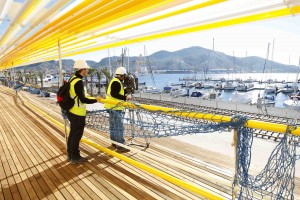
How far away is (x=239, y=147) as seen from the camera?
2.03 meters

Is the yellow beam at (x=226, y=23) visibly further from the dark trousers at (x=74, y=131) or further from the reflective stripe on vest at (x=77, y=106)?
the dark trousers at (x=74, y=131)

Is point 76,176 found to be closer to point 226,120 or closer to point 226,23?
point 226,120

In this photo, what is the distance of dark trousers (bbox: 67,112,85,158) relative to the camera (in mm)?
3516

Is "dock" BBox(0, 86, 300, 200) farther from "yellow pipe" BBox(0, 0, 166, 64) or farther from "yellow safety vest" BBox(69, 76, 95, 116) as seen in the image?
"yellow pipe" BBox(0, 0, 166, 64)

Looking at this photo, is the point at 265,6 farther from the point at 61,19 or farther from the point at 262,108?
the point at 262,108

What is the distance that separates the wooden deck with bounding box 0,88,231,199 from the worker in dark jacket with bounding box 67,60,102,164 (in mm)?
227

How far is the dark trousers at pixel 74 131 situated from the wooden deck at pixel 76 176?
0.23 meters

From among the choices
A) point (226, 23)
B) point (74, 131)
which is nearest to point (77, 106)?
point (74, 131)

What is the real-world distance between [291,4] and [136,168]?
9.32ft

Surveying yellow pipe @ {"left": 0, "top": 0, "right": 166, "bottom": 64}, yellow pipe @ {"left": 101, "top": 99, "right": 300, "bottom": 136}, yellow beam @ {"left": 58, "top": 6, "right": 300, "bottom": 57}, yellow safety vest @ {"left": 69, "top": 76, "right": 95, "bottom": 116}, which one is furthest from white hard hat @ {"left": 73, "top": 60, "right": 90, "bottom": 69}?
yellow beam @ {"left": 58, "top": 6, "right": 300, "bottom": 57}

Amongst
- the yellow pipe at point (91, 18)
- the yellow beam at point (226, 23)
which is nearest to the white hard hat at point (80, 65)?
the yellow pipe at point (91, 18)

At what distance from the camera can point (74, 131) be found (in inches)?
140

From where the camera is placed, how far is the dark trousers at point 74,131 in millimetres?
3516

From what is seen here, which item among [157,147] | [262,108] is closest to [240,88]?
[262,108]
